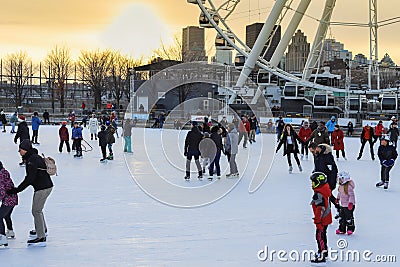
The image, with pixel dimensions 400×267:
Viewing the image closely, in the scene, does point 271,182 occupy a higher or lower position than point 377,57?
lower

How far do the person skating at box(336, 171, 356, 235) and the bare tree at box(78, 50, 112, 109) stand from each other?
53.3m

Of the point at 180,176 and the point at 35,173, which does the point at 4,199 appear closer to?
the point at 35,173

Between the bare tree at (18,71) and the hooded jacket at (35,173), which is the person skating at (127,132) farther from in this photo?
the bare tree at (18,71)

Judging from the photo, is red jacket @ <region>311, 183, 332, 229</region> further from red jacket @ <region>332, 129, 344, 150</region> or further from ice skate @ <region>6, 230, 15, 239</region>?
red jacket @ <region>332, 129, 344, 150</region>

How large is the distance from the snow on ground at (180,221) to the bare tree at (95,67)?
159ft

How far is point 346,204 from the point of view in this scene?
Answer: 670 cm

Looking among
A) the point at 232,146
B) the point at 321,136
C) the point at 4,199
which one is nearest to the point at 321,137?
the point at 321,136

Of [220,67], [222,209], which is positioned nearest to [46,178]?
[222,209]

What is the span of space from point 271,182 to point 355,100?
30.7 meters

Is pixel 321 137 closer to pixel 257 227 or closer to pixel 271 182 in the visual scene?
pixel 271 182

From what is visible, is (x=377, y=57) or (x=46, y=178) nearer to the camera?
(x=46, y=178)

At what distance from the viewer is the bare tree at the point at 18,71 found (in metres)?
58.2

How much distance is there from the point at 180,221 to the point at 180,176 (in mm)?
4506

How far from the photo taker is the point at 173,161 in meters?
14.7
